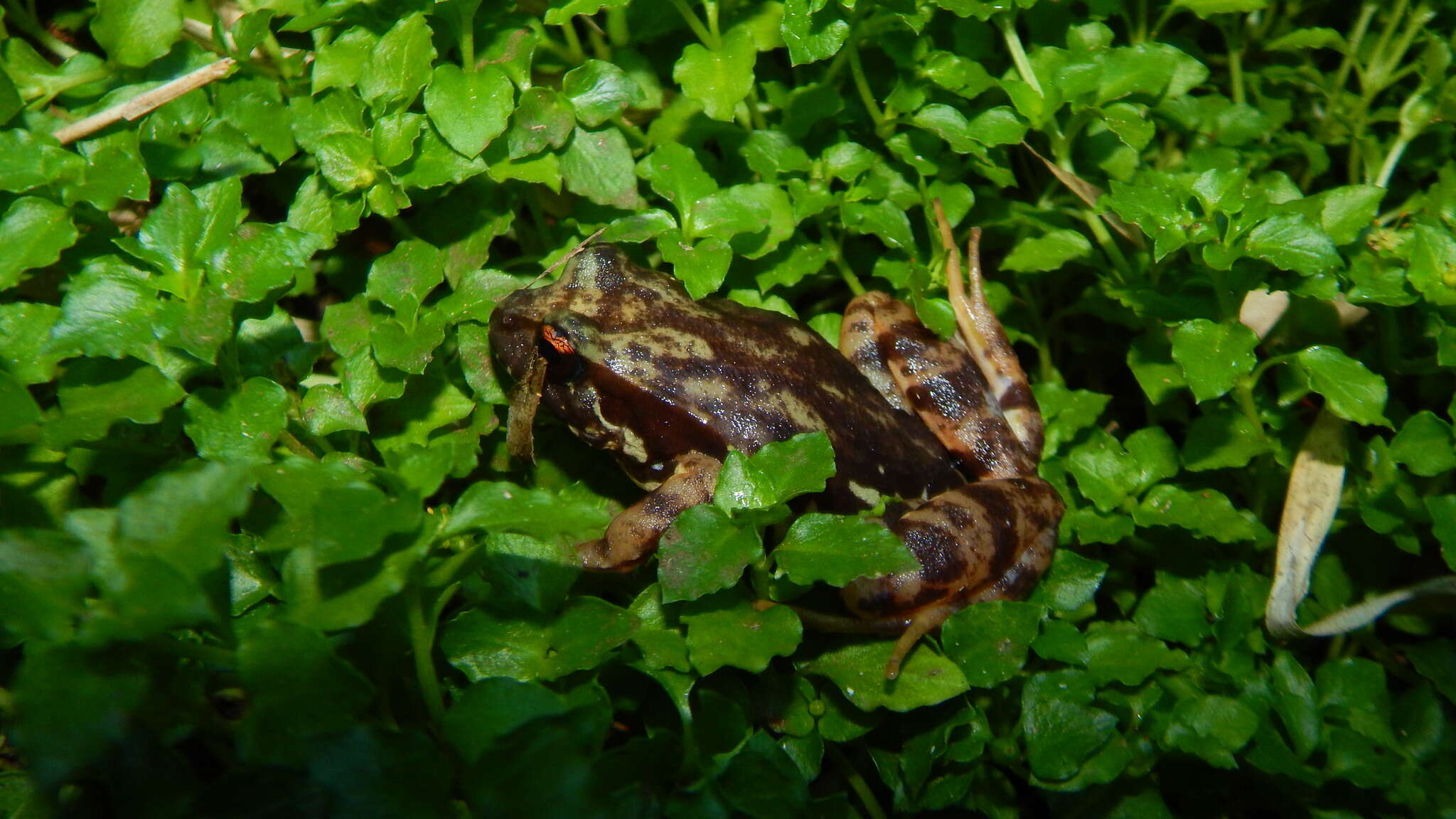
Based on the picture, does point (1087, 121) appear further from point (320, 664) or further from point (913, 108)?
point (320, 664)

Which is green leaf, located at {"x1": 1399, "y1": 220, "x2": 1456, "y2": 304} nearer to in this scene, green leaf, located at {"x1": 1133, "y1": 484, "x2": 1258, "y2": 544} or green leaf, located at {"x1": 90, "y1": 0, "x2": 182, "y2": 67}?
green leaf, located at {"x1": 1133, "y1": 484, "x2": 1258, "y2": 544}

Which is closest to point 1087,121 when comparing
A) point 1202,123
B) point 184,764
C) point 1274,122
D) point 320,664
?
point 1202,123

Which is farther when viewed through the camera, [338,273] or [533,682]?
[338,273]

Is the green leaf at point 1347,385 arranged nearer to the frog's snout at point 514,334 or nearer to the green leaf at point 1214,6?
the green leaf at point 1214,6

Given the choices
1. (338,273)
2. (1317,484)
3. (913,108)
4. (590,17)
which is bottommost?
(1317,484)

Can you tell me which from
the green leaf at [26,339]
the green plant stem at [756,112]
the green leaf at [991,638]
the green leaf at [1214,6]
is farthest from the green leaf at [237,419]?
the green leaf at [1214,6]

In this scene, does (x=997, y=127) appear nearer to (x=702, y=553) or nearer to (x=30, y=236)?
(x=702, y=553)
